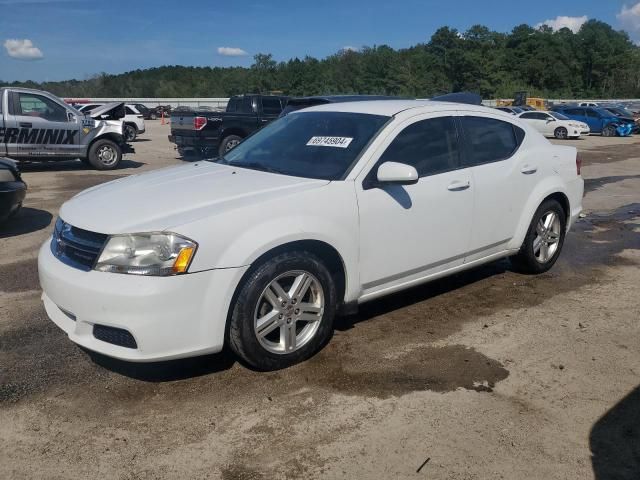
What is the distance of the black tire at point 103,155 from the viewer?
13922 millimetres

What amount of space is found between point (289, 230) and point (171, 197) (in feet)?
2.55

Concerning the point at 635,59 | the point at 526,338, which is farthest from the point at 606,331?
the point at 635,59

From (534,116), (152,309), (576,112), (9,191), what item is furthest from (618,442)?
(576,112)

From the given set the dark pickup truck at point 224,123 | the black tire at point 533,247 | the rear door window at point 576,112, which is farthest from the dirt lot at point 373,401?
the rear door window at point 576,112

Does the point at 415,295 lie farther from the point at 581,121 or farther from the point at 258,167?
the point at 581,121

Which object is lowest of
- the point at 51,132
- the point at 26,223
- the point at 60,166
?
the point at 26,223

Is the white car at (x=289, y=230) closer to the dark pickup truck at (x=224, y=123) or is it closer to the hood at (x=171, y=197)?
the hood at (x=171, y=197)

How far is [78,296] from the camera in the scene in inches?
129

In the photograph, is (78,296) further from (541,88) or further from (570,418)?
(541,88)

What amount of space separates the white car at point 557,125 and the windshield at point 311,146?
25693mm

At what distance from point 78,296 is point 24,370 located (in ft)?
2.88

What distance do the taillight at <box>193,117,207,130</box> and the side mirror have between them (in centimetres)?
1192

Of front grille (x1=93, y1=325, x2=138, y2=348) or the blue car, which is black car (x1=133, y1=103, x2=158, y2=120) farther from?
front grille (x1=93, y1=325, x2=138, y2=348)

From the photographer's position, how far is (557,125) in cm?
2841
